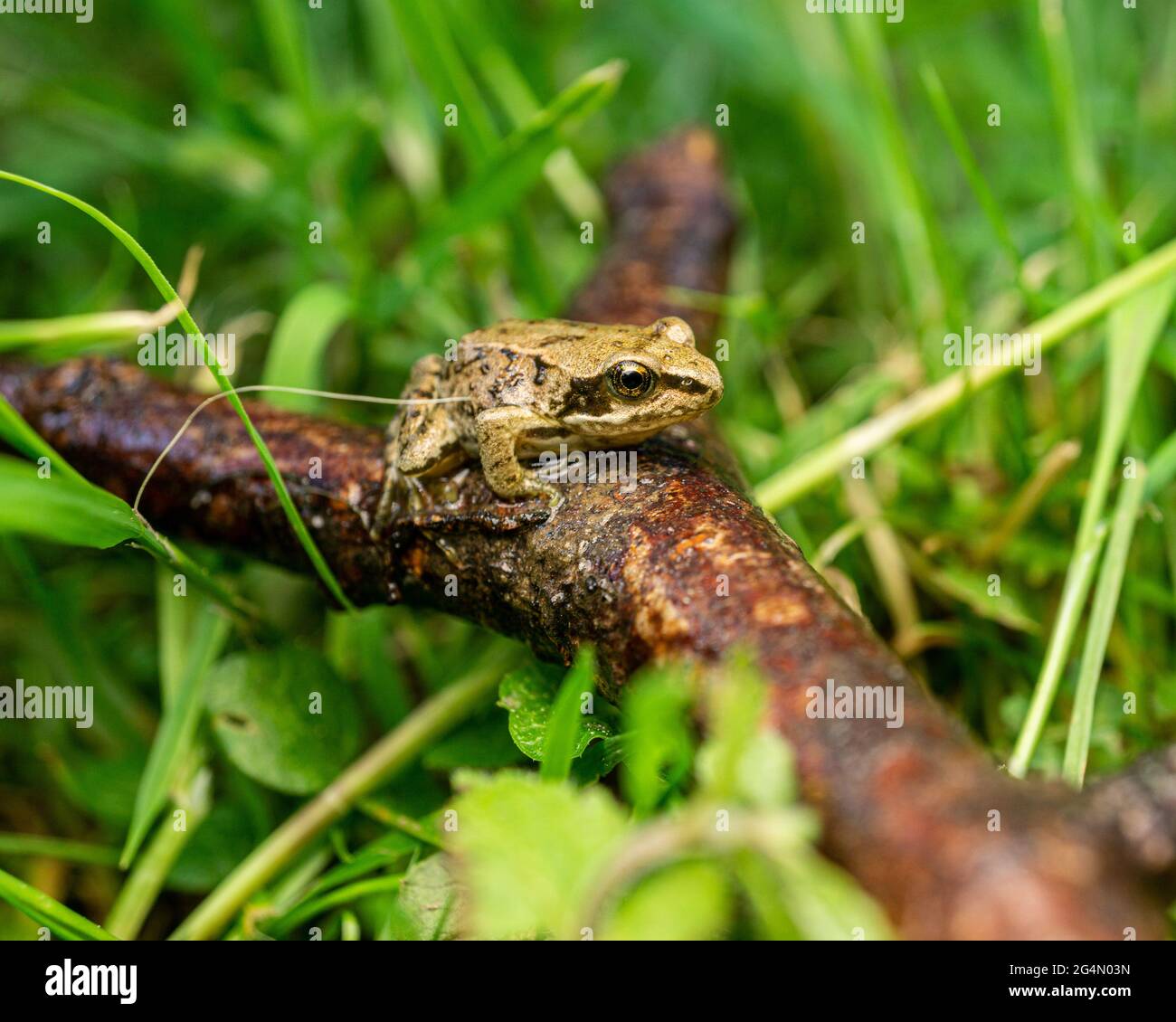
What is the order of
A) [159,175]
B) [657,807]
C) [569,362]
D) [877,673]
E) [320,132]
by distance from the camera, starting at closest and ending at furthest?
[877,673]
[657,807]
[569,362]
[320,132]
[159,175]

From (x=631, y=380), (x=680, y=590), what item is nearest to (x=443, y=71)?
(x=631, y=380)

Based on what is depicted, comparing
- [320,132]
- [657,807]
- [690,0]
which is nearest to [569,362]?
[657,807]

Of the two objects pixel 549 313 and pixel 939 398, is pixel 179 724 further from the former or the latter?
pixel 939 398

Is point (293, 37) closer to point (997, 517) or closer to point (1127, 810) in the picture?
point (997, 517)

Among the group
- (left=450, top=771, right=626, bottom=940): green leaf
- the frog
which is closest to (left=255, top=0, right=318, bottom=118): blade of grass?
the frog

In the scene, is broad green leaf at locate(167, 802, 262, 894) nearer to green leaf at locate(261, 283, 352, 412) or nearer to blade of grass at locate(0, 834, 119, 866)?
blade of grass at locate(0, 834, 119, 866)
